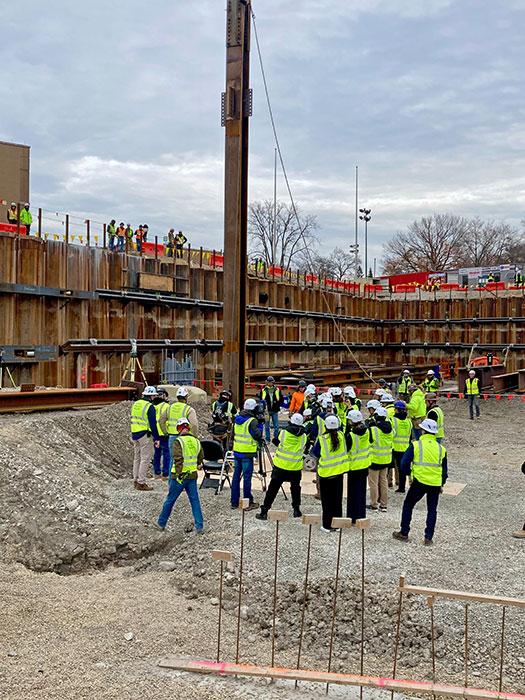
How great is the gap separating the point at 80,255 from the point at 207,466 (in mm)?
11524

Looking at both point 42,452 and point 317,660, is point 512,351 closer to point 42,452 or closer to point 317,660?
point 42,452

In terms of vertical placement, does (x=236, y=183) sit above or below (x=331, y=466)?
above

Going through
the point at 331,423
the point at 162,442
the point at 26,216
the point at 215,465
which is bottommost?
the point at 215,465

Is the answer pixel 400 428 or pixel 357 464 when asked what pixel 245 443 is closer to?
pixel 357 464

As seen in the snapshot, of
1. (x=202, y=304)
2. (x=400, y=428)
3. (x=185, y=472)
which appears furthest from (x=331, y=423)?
(x=202, y=304)

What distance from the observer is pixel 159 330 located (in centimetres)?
2448

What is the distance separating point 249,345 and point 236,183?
1668 centimetres

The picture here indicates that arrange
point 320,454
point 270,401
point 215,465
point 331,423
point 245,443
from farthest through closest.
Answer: point 270,401 → point 215,465 → point 245,443 → point 320,454 → point 331,423

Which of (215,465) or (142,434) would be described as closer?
(142,434)

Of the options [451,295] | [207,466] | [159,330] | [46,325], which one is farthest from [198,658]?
[451,295]

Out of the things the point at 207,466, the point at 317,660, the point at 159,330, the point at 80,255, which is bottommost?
the point at 317,660

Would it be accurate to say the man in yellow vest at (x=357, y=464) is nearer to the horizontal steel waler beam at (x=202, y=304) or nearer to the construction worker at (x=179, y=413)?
the construction worker at (x=179, y=413)

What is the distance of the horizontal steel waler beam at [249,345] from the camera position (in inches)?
824

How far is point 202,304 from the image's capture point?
26.4m
